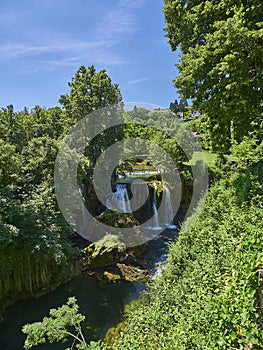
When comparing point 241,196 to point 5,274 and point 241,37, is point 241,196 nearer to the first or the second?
point 241,37

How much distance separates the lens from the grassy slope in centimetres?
342

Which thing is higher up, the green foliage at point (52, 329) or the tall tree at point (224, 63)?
the tall tree at point (224, 63)

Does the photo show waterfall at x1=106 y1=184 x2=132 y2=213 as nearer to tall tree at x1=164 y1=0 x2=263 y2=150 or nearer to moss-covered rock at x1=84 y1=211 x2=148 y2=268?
moss-covered rock at x1=84 y1=211 x2=148 y2=268

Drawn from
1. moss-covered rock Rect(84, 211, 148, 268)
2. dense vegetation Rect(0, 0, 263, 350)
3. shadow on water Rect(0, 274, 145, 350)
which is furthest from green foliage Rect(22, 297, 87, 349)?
moss-covered rock Rect(84, 211, 148, 268)

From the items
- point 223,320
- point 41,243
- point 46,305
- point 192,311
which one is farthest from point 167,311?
point 46,305

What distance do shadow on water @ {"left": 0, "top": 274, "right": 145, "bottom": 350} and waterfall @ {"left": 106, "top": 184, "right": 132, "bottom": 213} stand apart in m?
7.08

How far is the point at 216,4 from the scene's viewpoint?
8.45m

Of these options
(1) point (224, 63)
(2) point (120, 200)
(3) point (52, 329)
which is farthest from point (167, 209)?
(3) point (52, 329)

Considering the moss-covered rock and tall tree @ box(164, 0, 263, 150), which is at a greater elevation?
tall tree @ box(164, 0, 263, 150)

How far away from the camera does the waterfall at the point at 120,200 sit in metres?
19.1

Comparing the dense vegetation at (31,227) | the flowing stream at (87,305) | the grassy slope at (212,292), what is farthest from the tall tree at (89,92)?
the grassy slope at (212,292)

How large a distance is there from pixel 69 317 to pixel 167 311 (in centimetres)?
241

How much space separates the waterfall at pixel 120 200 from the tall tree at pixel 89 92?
6156 millimetres

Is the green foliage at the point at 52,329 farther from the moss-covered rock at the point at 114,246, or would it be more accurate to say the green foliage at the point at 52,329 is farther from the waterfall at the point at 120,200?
the waterfall at the point at 120,200
